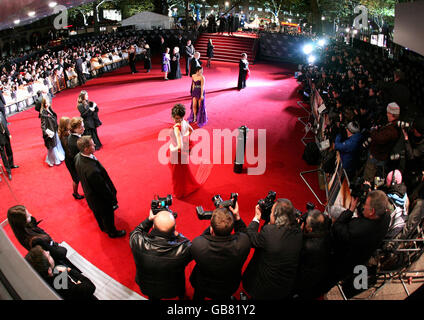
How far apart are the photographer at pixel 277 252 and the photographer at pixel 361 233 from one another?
54 cm

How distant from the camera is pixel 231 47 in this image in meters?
19.4

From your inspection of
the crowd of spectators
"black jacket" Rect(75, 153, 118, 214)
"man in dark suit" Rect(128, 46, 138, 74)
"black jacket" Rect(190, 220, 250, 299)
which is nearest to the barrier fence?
"black jacket" Rect(190, 220, 250, 299)

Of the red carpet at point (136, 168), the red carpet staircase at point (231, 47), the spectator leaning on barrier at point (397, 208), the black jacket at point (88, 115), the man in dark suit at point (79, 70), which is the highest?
the red carpet staircase at point (231, 47)

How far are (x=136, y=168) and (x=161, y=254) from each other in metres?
3.99

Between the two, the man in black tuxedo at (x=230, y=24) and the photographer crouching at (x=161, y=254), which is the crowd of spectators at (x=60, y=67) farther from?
the photographer crouching at (x=161, y=254)

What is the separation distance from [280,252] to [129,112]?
8.35 metres

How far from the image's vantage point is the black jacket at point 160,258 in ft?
9.06

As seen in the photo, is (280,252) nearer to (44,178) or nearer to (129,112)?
(44,178)

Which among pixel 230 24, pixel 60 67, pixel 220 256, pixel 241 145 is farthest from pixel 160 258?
pixel 230 24

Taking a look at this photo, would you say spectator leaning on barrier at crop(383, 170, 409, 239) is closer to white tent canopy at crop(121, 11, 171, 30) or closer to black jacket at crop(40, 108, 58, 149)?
black jacket at crop(40, 108, 58, 149)

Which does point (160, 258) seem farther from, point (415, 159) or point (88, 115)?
point (88, 115)

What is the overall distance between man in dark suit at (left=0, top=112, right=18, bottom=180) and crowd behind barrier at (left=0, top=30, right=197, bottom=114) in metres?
1.72

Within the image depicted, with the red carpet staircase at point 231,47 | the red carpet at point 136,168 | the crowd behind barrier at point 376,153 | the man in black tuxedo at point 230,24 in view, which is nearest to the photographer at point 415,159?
the crowd behind barrier at point 376,153
